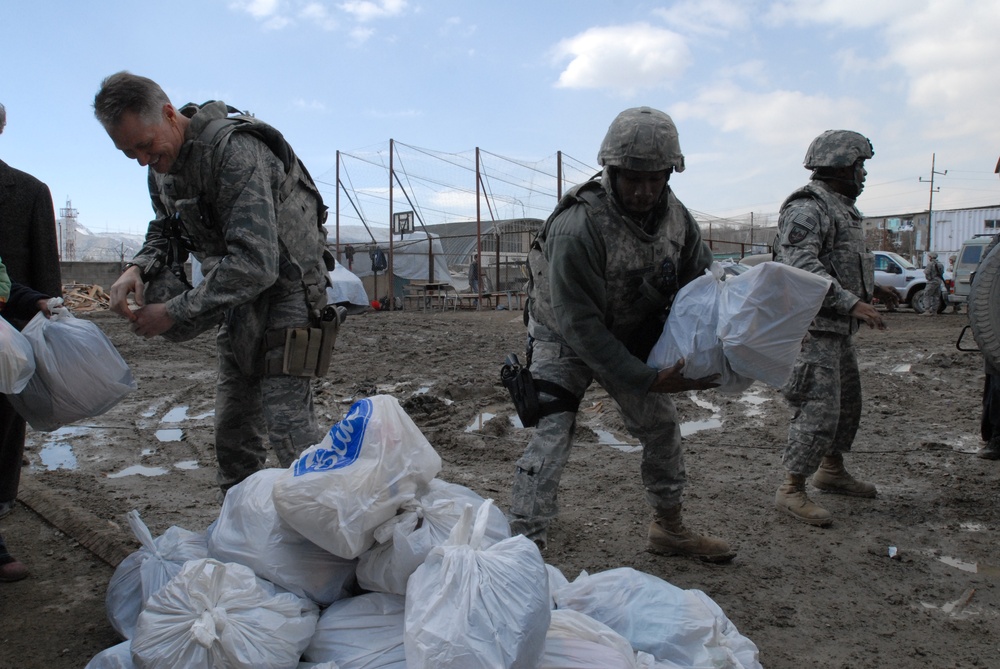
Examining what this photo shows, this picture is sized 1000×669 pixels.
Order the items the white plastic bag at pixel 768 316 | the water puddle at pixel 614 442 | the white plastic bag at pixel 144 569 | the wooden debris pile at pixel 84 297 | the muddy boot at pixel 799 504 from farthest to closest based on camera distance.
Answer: the wooden debris pile at pixel 84 297 → the water puddle at pixel 614 442 → the muddy boot at pixel 799 504 → the white plastic bag at pixel 768 316 → the white plastic bag at pixel 144 569

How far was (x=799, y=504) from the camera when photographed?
3480 millimetres

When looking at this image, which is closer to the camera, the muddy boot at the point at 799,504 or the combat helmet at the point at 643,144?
the combat helmet at the point at 643,144

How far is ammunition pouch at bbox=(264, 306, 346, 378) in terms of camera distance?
2.51m

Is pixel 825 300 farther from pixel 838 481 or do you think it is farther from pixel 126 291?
pixel 126 291

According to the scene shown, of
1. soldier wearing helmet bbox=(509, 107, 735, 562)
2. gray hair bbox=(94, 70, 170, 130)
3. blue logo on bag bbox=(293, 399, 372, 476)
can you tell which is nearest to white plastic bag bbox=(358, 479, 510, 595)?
blue logo on bag bbox=(293, 399, 372, 476)

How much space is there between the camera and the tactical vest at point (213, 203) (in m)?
2.42

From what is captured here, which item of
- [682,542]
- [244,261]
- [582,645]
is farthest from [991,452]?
[244,261]

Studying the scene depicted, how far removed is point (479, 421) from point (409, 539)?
154 inches

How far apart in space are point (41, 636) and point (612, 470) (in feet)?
9.48

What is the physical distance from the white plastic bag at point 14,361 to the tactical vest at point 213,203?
629 millimetres

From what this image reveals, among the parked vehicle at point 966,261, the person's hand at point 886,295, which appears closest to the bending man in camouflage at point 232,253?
the person's hand at point 886,295

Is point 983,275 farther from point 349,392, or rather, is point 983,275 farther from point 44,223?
point 349,392

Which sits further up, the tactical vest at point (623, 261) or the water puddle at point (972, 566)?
the tactical vest at point (623, 261)

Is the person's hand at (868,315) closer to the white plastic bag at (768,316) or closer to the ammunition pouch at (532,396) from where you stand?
the white plastic bag at (768,316)
